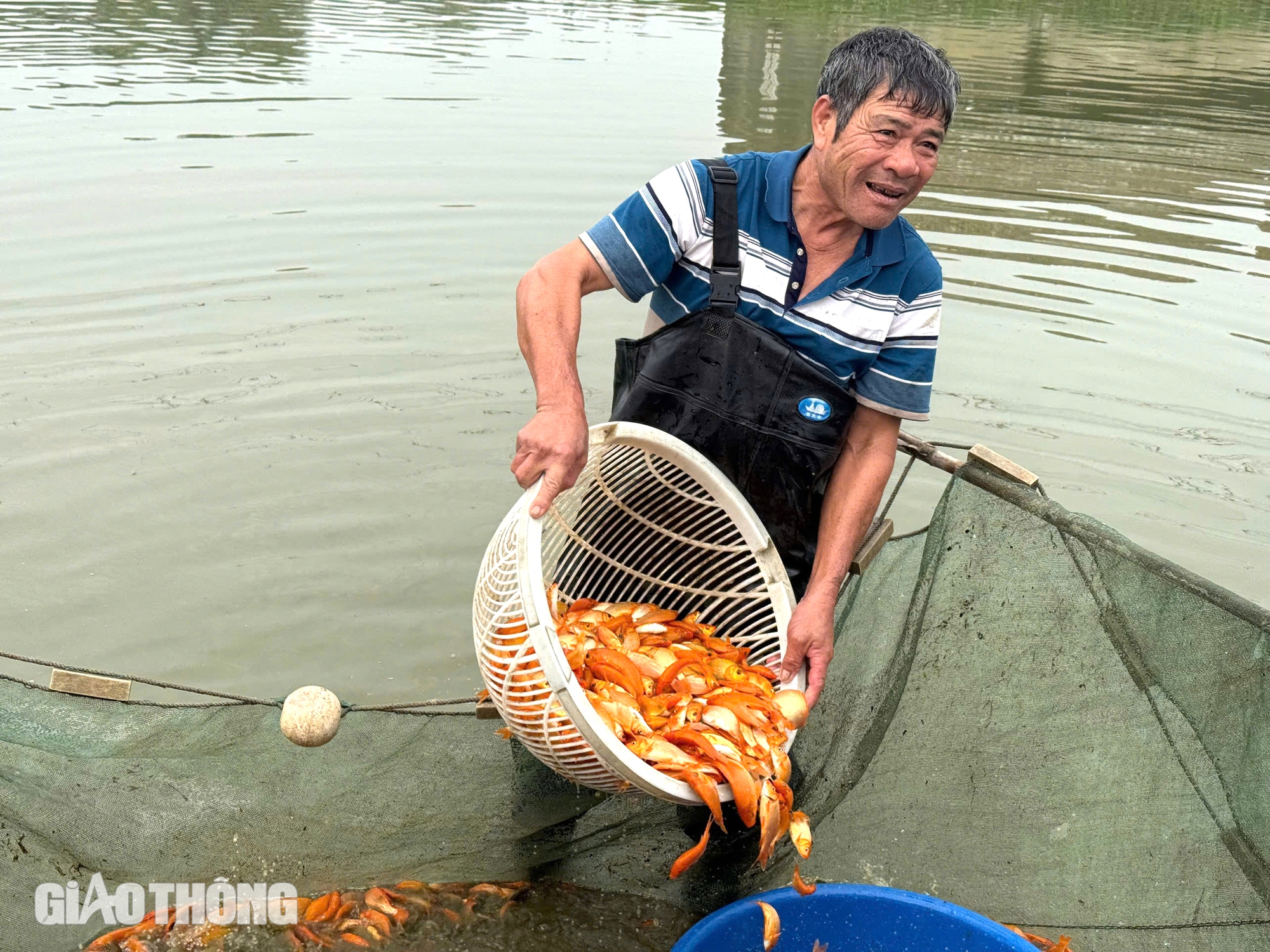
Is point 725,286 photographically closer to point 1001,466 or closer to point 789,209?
point 789,209

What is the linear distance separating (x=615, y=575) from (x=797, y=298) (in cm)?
83

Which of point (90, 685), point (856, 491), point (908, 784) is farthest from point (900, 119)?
point (90, 685)

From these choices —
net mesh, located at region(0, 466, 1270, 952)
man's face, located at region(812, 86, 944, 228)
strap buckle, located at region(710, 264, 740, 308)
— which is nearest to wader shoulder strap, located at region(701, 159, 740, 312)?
strap buckle, located at region(710, 264, 740, 308)

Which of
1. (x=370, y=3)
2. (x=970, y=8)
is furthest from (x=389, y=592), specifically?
(x=970, y=8)

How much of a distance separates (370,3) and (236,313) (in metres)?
13.8

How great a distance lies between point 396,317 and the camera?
6773mm

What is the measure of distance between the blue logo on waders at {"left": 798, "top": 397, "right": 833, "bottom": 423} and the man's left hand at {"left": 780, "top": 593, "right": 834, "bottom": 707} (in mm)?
→ 393

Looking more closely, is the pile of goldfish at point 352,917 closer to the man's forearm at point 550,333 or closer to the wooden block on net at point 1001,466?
the man's forearm at point 550,333

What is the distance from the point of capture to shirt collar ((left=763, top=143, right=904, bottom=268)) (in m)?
2.61

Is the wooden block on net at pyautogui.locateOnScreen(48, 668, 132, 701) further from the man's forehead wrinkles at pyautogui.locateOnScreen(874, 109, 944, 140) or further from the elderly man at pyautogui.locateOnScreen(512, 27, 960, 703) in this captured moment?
the man's forehead wrinkles at pyautogui.locateOnScreen(874, 109, 944, 140)

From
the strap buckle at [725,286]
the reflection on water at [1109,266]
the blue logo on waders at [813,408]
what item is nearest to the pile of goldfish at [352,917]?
the blue logo on waders at [813,408]

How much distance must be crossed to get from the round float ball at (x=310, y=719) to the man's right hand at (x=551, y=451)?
0.73m

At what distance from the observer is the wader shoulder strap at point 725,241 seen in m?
2.61

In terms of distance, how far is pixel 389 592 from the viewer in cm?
441
